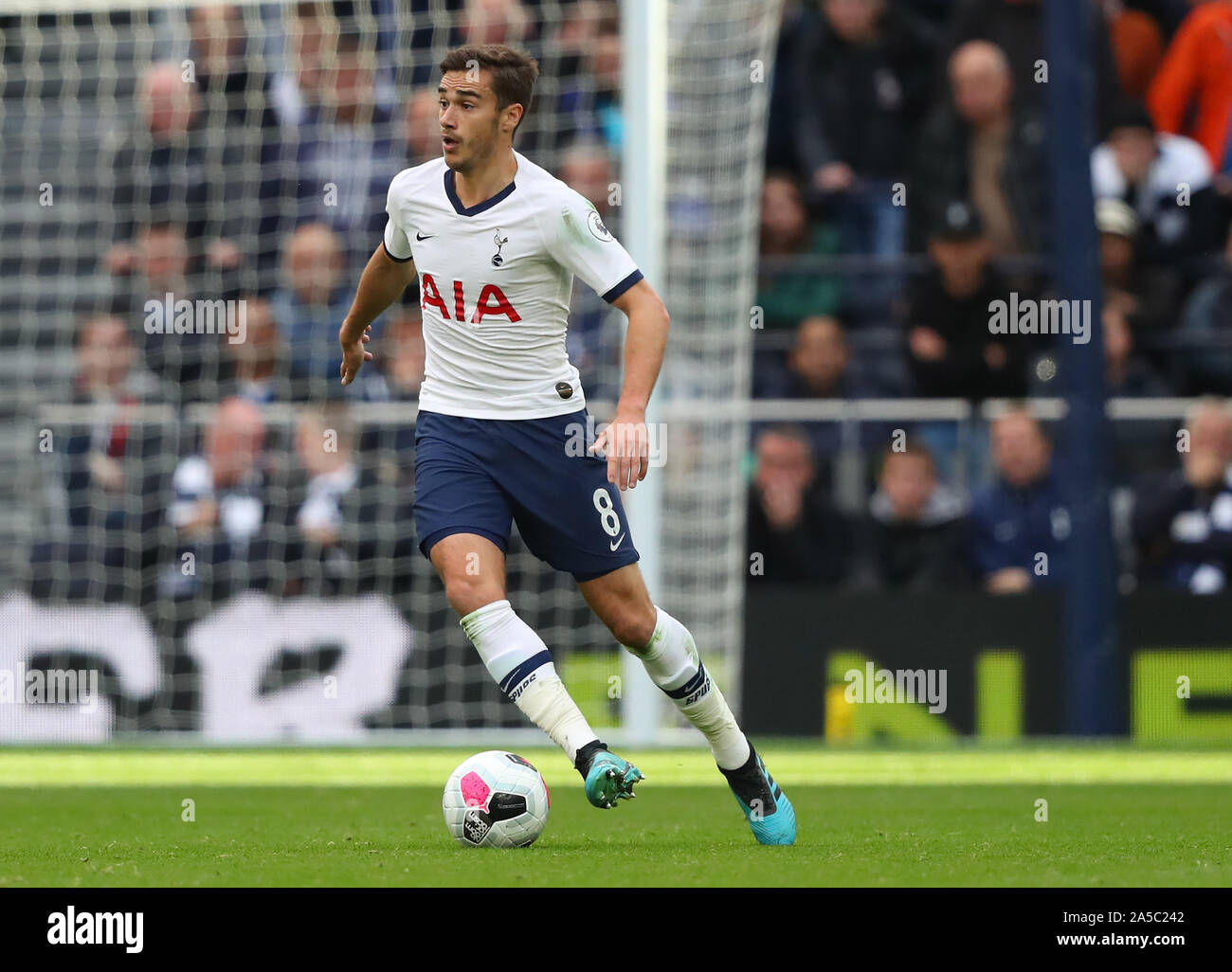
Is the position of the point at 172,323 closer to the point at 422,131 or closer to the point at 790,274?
the point at 422,131

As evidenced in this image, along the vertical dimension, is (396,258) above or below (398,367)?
above

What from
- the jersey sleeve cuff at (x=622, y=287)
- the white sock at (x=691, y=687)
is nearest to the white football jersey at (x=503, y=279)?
the jersey sleeve cuff at (x=622, y=287)

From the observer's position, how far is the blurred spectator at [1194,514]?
1096 cm

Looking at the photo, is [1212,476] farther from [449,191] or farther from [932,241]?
[449,191]

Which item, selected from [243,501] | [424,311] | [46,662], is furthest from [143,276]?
[424,311]

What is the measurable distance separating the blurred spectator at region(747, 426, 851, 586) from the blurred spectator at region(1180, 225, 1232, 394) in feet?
8.15

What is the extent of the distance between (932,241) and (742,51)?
1877mm

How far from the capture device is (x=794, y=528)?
11.4 metres

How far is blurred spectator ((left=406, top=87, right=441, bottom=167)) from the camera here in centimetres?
1237

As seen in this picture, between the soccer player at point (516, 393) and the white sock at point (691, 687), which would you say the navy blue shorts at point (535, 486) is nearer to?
the soccer player at point (516, 393)

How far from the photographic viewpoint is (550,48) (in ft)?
39.7

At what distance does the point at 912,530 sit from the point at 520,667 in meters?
6.05

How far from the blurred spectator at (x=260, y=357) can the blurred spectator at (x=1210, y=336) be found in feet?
17.4

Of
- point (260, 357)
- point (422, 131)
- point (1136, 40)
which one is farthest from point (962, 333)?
point (260, 357)
